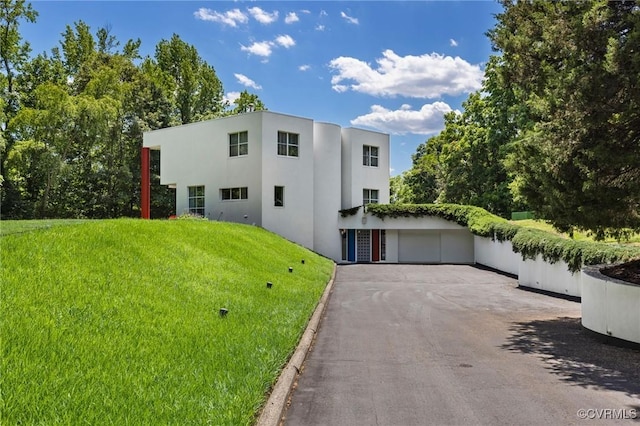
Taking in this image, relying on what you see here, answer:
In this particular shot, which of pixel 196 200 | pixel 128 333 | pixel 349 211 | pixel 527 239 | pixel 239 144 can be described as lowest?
pixel 128 333

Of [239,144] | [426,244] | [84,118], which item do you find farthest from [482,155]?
[84,118]

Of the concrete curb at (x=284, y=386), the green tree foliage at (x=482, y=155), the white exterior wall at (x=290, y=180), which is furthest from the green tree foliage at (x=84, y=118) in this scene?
the concrete curb at (x=284, y=386)

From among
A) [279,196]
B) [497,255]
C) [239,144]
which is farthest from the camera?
[279,196]

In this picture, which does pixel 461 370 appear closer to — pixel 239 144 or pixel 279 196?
pixel 279 196

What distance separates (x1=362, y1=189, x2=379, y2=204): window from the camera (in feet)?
115

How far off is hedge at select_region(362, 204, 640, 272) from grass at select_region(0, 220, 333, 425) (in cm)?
884

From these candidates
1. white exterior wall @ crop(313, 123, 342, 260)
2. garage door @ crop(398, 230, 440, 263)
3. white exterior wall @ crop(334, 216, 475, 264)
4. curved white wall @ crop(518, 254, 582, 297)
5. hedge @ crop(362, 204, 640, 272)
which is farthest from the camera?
garage door @ crop(398, 230, 440, 263)

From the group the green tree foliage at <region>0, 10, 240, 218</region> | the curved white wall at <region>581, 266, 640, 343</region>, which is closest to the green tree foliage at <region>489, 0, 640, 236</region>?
the curved white wall at <region>581, 266, 640, 343</region>

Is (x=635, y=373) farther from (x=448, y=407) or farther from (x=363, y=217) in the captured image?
(x=363, y=217)

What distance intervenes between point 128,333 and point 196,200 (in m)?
25.5

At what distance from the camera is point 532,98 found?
33.5 ft

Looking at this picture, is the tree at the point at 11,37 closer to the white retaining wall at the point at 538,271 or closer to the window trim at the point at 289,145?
the window trim at the point at 289,145

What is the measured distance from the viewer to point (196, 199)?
30469mm

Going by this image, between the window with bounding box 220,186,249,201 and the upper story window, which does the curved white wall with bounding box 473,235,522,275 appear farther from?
the window with bounding box 220,186,249,201
